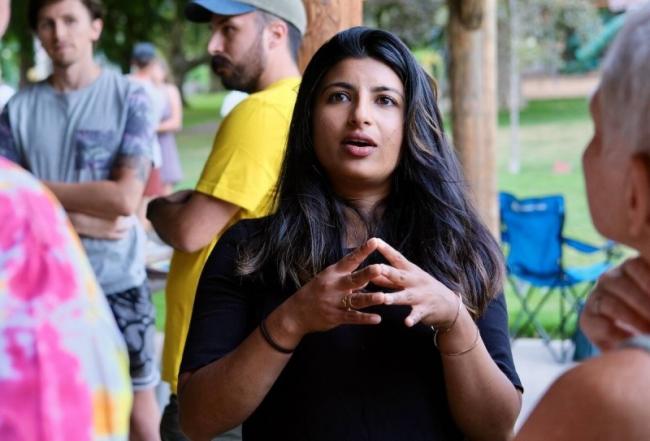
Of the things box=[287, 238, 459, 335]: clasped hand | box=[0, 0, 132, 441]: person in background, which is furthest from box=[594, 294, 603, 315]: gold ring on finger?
box=[0, 0, 132, 441]: person in background

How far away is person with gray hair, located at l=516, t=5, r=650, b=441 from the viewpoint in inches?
46.2

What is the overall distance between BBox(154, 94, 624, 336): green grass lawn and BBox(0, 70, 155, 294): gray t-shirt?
4.77m

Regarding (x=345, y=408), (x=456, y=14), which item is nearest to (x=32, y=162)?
(x=345, y=408)

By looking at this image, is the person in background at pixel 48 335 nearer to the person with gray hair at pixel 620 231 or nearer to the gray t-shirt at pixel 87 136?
the person with gray hair at pixel 620 231

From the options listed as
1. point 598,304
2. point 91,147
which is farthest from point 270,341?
point 91,147

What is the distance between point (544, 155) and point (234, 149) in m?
18.5

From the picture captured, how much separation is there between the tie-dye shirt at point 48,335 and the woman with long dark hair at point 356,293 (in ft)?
2.42

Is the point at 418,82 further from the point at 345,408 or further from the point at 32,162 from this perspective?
the point at 32,162

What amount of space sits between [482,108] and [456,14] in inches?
28.8

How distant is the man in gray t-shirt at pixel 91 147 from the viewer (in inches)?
144

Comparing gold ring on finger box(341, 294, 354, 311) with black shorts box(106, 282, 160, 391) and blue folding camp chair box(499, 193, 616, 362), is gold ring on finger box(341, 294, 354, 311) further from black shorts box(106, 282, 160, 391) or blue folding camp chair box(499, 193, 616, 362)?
blue folding camp chair box(499, 193, 616, 362)

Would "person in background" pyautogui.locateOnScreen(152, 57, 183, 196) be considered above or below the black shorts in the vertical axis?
below

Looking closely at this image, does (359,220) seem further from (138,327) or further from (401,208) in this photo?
(138,327)

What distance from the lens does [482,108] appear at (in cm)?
773
